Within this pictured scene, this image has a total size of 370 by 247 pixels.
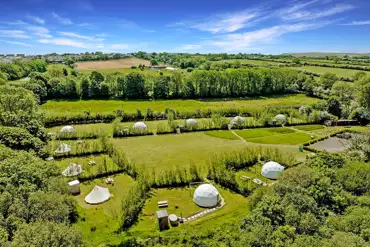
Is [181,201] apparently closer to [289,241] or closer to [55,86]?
[289,241]

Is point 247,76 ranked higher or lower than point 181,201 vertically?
higher

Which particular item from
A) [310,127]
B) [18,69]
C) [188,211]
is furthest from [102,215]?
[18,69]

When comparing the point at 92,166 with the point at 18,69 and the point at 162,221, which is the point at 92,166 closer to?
the point at 162,221

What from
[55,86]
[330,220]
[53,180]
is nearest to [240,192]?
[330,220]

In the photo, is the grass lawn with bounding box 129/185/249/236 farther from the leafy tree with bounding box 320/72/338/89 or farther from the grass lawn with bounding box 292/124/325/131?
the leafy tree with bounding box 320/72/338/89

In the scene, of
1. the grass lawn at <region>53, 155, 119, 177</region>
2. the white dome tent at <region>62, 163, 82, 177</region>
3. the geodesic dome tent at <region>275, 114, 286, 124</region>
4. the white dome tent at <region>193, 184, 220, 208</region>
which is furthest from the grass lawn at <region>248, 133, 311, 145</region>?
the white dome tent at <region>62, 163, 82, 177</region>

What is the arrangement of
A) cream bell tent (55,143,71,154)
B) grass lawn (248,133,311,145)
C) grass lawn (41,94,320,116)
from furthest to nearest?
grass lawn (41,94,320,116) < grass lawn (248,133,311,145) < cream bell tent (55,143,71,154)
